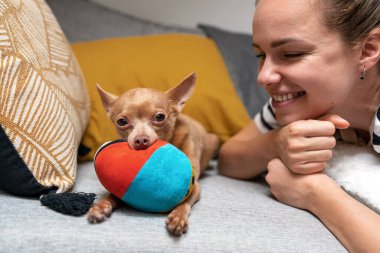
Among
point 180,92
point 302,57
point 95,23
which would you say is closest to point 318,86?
point 302,57

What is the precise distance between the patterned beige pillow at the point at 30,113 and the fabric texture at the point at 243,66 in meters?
1.06

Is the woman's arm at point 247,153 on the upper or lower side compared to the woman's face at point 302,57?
lower

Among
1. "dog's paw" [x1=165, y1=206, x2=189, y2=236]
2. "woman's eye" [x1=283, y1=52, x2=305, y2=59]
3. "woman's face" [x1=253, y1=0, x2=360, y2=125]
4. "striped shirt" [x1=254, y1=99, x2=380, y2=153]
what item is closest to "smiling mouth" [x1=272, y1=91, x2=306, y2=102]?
"woman's face" [x1=253, y1=0, x2=360, y2=125]

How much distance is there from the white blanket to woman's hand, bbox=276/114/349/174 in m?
0.13

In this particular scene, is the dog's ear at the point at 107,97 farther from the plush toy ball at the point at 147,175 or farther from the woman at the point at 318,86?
the woman at the point at 318,86

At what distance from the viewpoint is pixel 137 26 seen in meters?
2.46

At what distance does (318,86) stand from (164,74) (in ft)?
2.73

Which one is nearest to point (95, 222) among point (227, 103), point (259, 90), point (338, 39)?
point (338, 39)

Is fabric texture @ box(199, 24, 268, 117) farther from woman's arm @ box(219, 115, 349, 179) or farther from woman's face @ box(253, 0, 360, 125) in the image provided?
woman's face @ box(253, 0, 360, 125)

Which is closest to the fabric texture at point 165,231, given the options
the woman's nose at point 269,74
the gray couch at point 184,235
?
the gray couch at point 184,235

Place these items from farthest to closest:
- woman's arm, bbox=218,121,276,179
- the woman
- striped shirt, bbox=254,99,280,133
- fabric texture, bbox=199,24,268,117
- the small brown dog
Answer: fabric texture, bbox=199,24,268,117 → striped shirt, bbox=254,99,280,133 → woman's arm, bbox=218,121,276,179 → the woman → the small brown dog

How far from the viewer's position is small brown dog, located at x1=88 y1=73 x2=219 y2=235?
A: 112 cm

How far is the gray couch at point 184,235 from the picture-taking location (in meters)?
1.00

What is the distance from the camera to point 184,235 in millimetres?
1082
